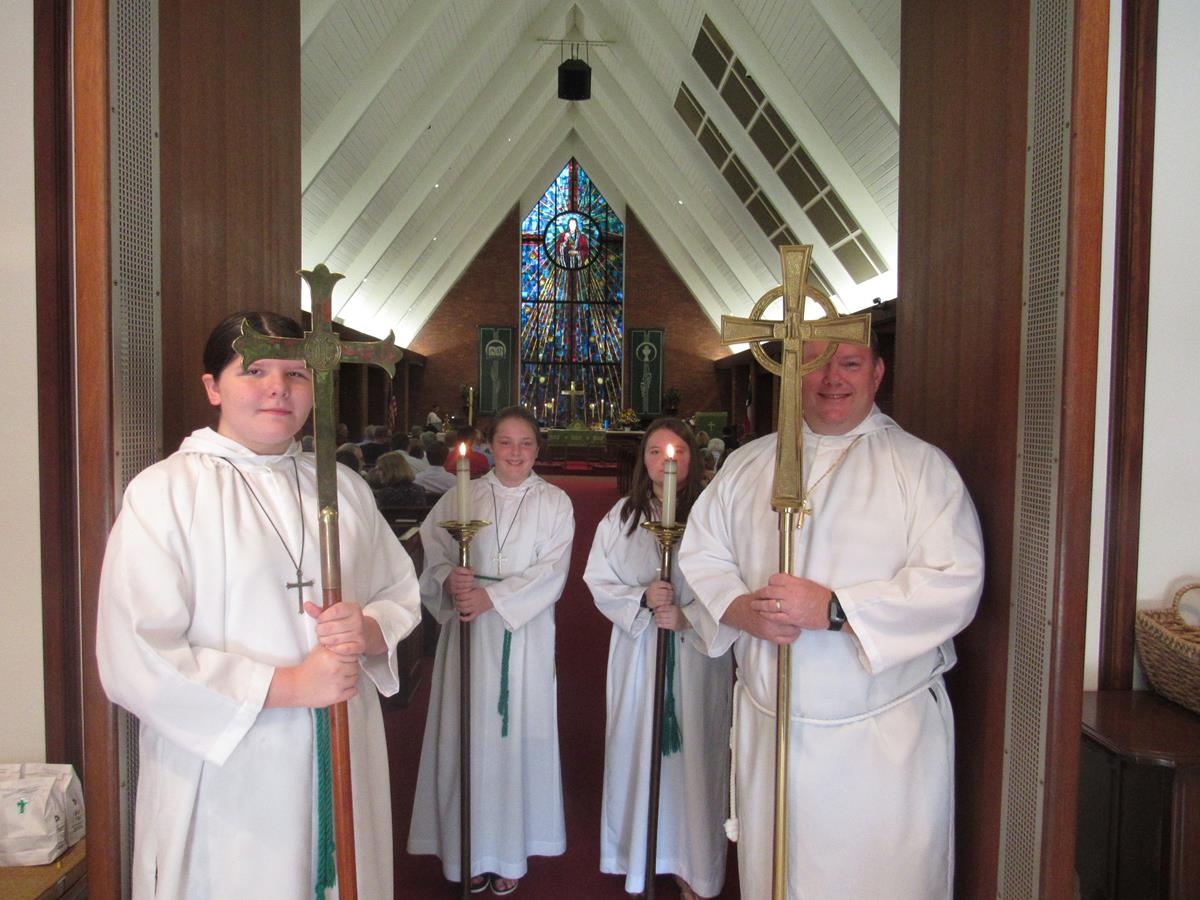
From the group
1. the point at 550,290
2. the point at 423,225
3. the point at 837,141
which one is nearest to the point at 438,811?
the point at 837,141

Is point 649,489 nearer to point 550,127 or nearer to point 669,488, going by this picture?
point 669,488

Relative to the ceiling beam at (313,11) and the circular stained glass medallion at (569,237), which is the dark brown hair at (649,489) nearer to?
the ceiling beam at (313,11)

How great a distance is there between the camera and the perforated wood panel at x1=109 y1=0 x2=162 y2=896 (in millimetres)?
1926

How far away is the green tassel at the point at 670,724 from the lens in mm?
2971

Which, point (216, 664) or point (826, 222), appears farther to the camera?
point (826, 222)

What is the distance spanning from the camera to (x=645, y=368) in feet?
69.5

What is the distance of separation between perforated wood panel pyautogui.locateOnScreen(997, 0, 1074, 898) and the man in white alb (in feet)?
0.44

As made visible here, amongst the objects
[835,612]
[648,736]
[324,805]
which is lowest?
[648,736]

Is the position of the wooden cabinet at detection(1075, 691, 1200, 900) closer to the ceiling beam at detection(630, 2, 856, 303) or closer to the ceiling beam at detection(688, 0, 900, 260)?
the ceiling beam at detection(688, 0, 900, 260)

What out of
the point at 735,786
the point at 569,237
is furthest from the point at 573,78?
the point at 735,786

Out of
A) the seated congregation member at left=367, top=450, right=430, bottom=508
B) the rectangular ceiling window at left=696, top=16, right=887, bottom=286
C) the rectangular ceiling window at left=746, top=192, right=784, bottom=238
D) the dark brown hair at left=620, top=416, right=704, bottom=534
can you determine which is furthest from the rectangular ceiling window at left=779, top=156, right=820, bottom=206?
the dark brown hair at left=620, top=416, right=704, bottom=534

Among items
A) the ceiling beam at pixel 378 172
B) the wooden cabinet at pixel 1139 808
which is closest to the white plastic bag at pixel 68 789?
the wooden cabinet at pixel 1139 808

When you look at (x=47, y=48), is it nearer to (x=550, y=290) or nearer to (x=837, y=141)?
(x=837, y=141)

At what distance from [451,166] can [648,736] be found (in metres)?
12.6
